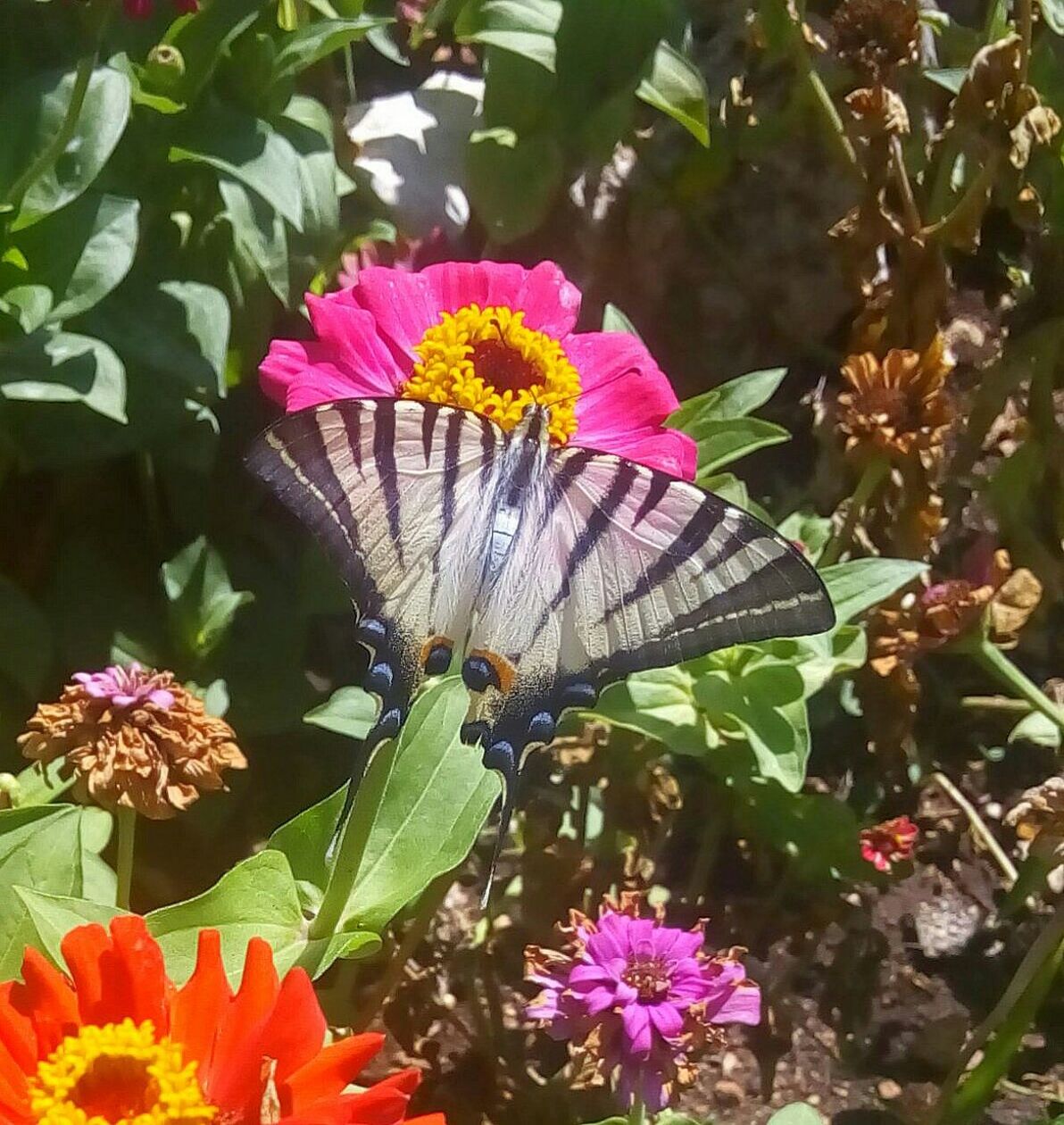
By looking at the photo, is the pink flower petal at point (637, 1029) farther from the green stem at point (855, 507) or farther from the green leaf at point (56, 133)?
the green leaf at point (56, 133)

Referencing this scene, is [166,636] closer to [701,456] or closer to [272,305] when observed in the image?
[272,305]

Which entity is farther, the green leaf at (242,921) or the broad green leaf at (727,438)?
the broad green leaf at (727,438)

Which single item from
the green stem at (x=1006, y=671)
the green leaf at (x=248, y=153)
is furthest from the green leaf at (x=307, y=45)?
the green stem at (x=1006, y=671)

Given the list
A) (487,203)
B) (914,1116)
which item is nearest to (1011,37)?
(487,203)

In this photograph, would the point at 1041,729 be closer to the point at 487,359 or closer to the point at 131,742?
the point at 487,359

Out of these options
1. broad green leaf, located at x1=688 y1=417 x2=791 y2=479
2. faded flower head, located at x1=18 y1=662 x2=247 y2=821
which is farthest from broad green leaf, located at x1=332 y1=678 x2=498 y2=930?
broad green leaf, located at x1=688 y1=417 x2=791 y2=479

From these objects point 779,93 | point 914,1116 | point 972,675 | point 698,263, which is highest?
point 779,93

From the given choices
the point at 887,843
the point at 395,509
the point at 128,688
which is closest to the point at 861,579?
the point at 887,843
